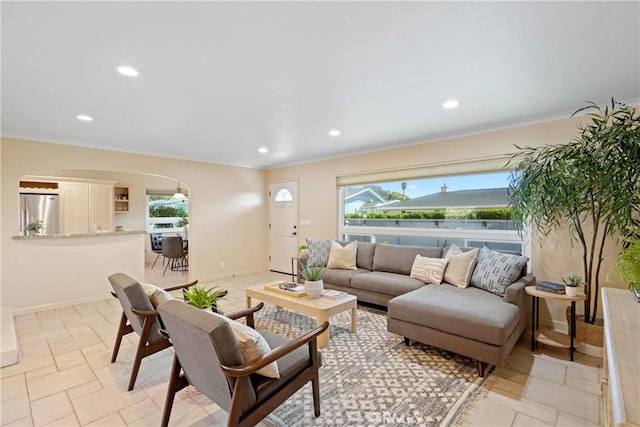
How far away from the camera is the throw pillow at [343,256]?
4.46 m

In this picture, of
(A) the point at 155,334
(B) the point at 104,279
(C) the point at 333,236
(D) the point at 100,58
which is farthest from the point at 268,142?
(B) the point at 104,279

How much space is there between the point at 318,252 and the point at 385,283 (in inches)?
53.8

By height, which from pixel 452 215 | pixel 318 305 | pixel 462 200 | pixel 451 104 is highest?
pixel 451 104

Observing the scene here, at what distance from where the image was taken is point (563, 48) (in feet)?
6.39

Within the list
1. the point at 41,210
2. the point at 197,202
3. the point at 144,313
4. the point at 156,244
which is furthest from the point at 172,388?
the point at 41,210

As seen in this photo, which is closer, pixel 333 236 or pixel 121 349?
pixel 121 349

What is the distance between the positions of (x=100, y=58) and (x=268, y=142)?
97.8 inches

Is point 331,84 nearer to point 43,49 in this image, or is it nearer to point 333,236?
point 43,49

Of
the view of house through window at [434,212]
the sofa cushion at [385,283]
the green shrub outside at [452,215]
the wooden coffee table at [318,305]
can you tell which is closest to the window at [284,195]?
the view of house through window at [434,212]

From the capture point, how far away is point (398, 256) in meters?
4.18

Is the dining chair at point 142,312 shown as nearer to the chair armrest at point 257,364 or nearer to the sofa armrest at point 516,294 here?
the chair armrest at point 257,364

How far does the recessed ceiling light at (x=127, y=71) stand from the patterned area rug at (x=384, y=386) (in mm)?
2628

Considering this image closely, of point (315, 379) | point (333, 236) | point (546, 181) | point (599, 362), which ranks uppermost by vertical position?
point (546, 181)

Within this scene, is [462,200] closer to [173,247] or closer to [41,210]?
[173,247]
